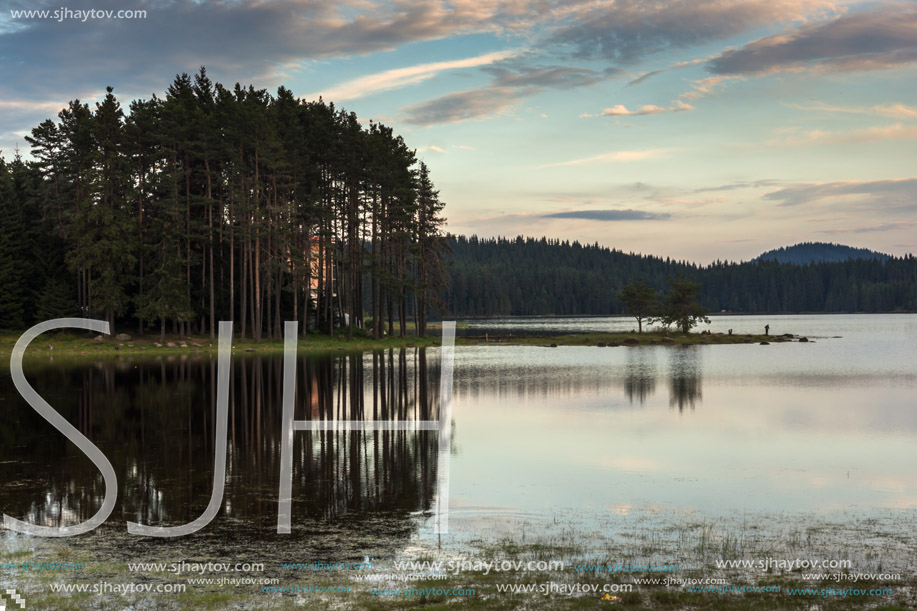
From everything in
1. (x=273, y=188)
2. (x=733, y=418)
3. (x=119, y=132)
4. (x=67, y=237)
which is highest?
(x=119, y=132)

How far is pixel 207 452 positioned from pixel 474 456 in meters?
7.40

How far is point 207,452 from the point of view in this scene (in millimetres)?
21297

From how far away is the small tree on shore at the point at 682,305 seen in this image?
92.6 m

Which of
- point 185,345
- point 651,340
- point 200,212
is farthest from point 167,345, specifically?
point 651,340

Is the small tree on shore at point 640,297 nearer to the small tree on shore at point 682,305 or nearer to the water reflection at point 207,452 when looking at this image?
the small tree on shore at point 682,305

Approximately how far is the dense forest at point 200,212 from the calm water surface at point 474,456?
83.1 feet

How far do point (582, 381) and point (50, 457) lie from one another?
2878 centimetres

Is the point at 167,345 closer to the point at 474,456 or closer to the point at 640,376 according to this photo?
the point at 640,376

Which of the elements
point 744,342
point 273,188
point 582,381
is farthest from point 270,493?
point 744,342

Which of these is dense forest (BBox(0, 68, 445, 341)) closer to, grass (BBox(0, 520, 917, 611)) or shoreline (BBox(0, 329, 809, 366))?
shoreline (BBox(0, 329, 809, 366))

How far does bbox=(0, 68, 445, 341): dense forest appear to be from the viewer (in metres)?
65.6

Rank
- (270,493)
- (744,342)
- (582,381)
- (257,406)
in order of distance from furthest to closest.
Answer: (744,342), (582,381), (257,406), (270,493)

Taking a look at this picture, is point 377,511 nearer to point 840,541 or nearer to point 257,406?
point 840,541

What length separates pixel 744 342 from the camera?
88438 mm
